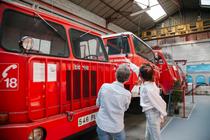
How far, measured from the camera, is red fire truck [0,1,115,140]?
1815 millimetres

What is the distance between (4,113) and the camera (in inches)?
70.5

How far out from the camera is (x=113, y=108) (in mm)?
1983

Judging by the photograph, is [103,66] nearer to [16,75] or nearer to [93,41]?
[93,41]

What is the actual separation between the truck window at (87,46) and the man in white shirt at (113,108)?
3.45ft

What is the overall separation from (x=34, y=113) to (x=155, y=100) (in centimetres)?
155

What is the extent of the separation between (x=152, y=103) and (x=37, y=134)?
149 cm

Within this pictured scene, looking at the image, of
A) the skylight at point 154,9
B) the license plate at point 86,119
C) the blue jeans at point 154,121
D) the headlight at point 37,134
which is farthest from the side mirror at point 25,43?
the skylight at point 154,9

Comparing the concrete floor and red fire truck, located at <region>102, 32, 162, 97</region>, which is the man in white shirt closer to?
the concrete floor

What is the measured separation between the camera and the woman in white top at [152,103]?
235cm

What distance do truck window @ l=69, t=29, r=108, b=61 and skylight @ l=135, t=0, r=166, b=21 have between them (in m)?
9.16

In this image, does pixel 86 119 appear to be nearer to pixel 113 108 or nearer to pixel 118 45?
pixel 113 108

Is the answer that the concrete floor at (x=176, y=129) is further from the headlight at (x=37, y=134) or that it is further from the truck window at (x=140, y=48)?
the truck window at (x=140, y=48)

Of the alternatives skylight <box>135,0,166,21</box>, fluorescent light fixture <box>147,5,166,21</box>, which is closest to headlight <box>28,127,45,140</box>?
skylight <box>135,0,166,21</box>

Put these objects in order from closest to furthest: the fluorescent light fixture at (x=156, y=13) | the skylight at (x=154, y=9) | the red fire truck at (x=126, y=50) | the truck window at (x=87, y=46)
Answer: the truck window at (x=87, y=46), the red fire truck at (x=126, y=50), the skylight at (x=154, y=9), the fluorescent light fixture at (x=156, y=13)
